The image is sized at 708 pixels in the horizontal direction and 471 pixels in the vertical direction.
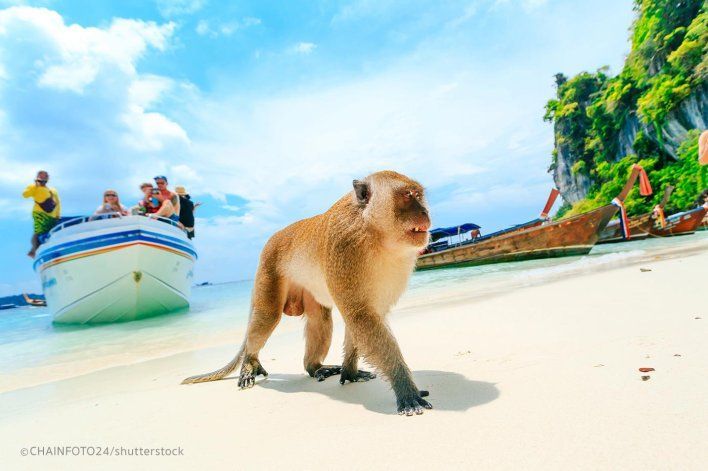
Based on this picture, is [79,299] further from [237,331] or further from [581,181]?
[581,181]

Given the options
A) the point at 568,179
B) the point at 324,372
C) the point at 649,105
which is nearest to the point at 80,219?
the point at 324,372

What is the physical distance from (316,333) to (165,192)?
1381 centimetres

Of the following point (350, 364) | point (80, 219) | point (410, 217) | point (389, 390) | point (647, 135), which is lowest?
point (389, 390)

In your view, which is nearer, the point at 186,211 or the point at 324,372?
the point at 324,372

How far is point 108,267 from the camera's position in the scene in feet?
46.8

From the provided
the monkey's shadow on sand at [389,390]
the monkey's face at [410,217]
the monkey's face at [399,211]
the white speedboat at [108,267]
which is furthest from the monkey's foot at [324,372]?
the white speedboat at [108,267]

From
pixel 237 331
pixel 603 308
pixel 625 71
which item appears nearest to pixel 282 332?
pixel 237 331

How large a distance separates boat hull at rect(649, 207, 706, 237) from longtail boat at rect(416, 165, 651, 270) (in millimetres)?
8150

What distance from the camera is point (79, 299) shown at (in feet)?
47.8

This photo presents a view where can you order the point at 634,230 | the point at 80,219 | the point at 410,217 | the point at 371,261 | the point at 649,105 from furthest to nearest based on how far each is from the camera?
the point at 649,105, the point at 634,230, the point at 80,219, the point at 371,261, the point at 410,217

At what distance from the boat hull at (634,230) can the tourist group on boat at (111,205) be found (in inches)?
1058

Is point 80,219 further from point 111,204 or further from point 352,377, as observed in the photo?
point 352,377

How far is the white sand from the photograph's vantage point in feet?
5.80

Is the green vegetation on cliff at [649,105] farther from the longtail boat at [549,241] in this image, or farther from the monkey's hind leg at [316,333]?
the monkey's hind leg at [316,333]
